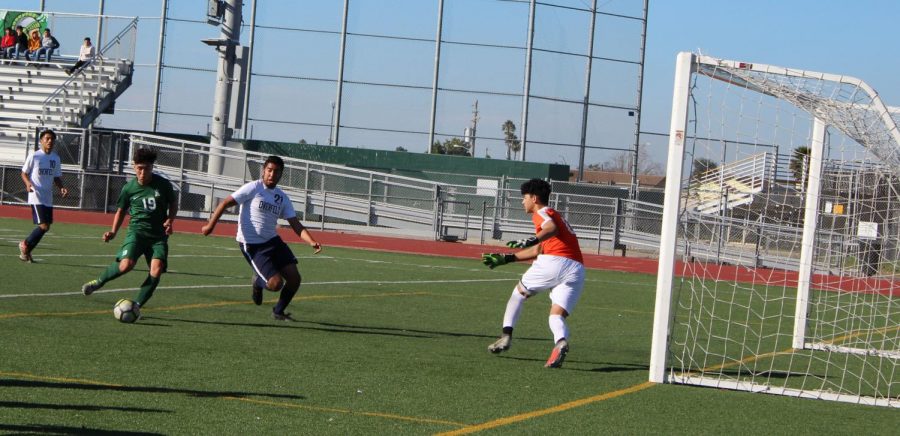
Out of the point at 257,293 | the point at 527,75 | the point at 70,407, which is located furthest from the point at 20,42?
the point at 70,407

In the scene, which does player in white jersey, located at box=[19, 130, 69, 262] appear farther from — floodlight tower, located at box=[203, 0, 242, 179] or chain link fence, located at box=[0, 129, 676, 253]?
chain link fence, located at box=[0, 129, 676, 253]

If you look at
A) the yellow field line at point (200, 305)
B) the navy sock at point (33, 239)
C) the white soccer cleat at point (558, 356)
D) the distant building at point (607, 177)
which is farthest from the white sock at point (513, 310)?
the distant building at point (607, 177)

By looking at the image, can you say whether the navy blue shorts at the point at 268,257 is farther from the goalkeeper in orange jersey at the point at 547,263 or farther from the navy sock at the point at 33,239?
the navy sock at the point at 33,239

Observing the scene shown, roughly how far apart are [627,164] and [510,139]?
5.00 metres

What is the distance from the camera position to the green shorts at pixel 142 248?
38.8 ft

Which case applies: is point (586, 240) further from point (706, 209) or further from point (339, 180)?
point (706, 209)

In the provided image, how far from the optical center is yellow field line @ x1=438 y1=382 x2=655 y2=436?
721 cm

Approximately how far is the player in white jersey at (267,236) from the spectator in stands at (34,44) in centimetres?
3555

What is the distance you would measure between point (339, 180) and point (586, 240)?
9.04 meters

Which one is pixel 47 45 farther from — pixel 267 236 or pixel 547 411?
pixel 547 411

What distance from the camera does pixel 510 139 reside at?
4497 cm

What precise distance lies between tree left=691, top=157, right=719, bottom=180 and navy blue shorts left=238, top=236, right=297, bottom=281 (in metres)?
4.30

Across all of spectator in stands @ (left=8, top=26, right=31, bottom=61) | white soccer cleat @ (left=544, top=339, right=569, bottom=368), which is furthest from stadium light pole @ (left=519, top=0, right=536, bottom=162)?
white soccer cleat @ (left=544, top=339, right=569, bottom=368)

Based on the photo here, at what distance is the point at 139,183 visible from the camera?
12047 mm
